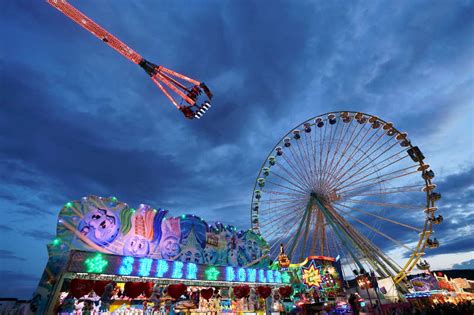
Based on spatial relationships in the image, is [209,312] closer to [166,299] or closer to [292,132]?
Result: [166,299]

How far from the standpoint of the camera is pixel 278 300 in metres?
18.9

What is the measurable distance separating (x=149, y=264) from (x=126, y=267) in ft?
3.59

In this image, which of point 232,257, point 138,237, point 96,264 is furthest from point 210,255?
point 96,264

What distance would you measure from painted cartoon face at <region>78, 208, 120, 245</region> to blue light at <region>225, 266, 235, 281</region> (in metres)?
6.68

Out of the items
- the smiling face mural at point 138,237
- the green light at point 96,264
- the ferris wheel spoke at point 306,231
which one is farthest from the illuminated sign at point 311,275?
the green light at point 96,264

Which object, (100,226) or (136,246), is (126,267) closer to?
(136,246)

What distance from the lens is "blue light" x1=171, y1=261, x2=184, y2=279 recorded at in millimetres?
12914

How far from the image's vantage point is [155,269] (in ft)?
40.8

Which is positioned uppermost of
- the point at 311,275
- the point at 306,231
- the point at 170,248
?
the point at 306,231

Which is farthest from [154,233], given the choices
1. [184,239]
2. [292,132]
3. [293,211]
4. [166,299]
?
[292,132]

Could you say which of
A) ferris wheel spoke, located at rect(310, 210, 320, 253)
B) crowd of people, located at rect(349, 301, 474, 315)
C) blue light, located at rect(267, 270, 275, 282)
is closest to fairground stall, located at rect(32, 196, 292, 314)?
blue light, located at rect(267, 270, 275, 282)

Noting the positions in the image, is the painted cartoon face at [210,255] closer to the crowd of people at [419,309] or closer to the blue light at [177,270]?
the blue light at [177,270]

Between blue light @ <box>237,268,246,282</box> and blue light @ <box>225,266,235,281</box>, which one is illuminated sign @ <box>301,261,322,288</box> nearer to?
blue light @ <box>237,268,246,282</box>

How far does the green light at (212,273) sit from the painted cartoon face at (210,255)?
2.40 feet
